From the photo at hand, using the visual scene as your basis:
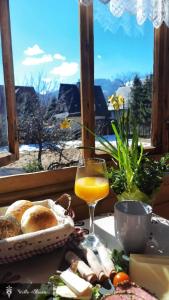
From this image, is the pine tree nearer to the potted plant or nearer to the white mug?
the potted plant

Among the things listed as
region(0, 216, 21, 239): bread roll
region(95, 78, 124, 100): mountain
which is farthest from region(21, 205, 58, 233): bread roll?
region(95, 78, 124, 100): mountain

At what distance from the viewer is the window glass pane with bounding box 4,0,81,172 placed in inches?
45.4

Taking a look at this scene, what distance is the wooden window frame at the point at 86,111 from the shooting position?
1.13 metres

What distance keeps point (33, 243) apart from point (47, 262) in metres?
0.09

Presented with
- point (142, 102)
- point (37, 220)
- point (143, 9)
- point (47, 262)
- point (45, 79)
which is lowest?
point (47, 262)

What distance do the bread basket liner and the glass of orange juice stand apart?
12cm

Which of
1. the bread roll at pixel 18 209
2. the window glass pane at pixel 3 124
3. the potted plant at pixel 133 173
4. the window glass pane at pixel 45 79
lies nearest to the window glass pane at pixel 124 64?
the window glass pane at pixel 45 79

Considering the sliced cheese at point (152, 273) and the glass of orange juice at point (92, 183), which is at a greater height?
the glass of orange juice at point (92, 183)

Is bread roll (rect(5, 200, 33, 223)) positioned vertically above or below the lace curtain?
below

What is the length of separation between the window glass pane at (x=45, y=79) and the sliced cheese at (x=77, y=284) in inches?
27.7

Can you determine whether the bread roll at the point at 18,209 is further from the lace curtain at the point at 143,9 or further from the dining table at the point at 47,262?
the lace curtain at the point at 143,9

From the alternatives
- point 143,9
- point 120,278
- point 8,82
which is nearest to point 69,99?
point 8,82

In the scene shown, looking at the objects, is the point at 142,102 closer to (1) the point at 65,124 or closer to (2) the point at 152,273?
(1) the point at 65,124

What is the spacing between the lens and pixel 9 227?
675 mm
